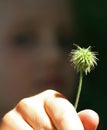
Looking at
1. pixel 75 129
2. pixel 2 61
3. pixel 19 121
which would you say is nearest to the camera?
pixel 75 129

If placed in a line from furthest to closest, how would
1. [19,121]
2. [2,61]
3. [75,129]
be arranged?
[2,61] < [19,121] < [75,129]

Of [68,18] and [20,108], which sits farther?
[68,18]

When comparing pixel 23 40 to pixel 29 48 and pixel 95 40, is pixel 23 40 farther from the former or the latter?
pixel 95 40

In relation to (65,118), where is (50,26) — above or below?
above

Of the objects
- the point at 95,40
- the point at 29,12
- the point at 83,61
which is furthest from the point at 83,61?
the point at 95,40

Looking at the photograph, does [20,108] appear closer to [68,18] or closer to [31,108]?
[31,108]

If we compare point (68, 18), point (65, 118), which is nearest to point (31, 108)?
point (65, 118)
